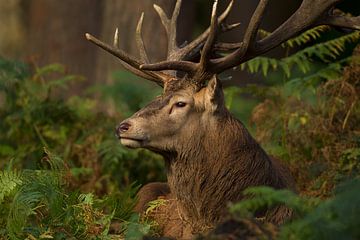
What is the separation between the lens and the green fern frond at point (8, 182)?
683 centimetres

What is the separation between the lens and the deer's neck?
7230 mm

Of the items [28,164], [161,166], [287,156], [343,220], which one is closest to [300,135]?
[287,156]

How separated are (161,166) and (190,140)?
2399 millimetres

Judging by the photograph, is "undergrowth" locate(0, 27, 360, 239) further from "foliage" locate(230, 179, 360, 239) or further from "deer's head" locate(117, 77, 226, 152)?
"deer's head" locate(117, 77, 226, 152)

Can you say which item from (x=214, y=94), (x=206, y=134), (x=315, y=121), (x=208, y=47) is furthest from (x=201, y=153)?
(x=315, y=121)

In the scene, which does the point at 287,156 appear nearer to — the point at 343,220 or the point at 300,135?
the point at 300,135

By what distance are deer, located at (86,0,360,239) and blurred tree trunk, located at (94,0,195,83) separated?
4939 millimetres

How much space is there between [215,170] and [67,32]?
31.3ft

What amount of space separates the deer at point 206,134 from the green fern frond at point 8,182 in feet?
2.65

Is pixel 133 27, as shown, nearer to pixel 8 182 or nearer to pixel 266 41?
pixel 266 41

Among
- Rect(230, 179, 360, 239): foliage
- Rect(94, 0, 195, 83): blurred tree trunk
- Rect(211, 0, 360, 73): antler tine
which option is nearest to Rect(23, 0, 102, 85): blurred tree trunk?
Rect(94, 0, 195, 83): blurred tree trunk

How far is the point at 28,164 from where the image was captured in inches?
372

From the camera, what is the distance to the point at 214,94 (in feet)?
24.0

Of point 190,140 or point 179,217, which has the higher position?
point 190,140
